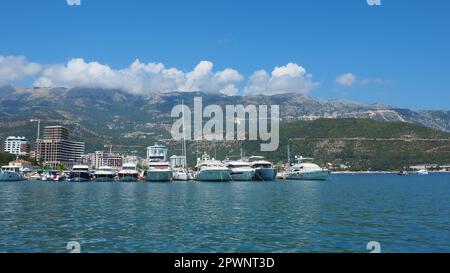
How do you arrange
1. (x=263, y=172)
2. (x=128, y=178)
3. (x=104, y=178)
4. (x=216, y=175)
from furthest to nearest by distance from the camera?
(x=104, y=178), (x=128, y=178), (x=263, y=172), (x=216, y=175)

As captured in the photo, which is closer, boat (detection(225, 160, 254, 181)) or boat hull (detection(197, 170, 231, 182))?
boat hull (detection(197, 170, 231, 182))

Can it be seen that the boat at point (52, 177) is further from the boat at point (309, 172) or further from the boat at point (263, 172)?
the boat at point (309, 172)

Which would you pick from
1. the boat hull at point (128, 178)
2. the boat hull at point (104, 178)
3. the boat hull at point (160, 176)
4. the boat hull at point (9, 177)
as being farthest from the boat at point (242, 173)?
the boat hull at point (9, 177)

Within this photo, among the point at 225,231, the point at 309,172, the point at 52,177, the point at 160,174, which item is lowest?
the point at 225,231

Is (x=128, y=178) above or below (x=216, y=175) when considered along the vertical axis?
below

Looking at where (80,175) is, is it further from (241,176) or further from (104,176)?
(241,176)

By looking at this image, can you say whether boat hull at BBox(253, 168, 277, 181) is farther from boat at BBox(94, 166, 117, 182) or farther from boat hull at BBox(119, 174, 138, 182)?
boat at BBox(94, 166, 117, 182)

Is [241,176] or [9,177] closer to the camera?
[241,176]

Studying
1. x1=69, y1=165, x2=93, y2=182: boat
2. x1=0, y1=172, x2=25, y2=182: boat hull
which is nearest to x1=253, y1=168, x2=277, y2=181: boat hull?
x1=69, y1=165, x2=93, y2=182: boat

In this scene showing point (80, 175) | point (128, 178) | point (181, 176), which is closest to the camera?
point (128, 178)

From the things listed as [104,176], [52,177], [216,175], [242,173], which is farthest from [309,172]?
[52,177]

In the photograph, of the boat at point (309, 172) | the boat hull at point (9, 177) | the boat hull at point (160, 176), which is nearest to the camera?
the boat hull at point (160, 176)

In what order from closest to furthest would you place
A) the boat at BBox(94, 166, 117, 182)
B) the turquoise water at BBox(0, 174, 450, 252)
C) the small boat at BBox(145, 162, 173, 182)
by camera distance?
the turquoise water at BBox(0, 174, 450, 252), the small boat at BBox(145, 162, 173, 182), the boat at BBox(94, 166, 117, 182)
